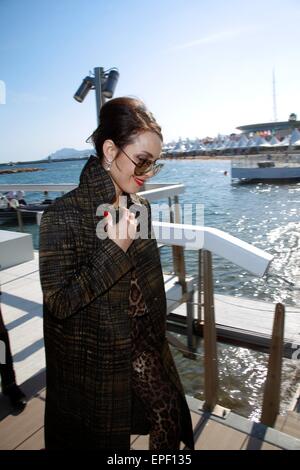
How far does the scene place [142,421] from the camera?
161 cm

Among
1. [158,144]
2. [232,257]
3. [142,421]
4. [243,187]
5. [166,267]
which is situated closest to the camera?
[158,144]

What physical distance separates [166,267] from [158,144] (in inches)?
376

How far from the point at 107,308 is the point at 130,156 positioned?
0.60 metres

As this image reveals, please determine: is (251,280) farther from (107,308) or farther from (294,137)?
(294,137)

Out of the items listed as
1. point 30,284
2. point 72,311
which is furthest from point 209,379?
point 30,284

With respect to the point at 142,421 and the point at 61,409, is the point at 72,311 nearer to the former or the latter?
the point at 61,409

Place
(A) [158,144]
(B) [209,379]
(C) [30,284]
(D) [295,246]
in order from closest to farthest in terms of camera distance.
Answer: (A) [158,144] → (B) [209,379] → (C) [30,284] → (D) [295,246]

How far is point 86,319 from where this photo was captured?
1.31 m

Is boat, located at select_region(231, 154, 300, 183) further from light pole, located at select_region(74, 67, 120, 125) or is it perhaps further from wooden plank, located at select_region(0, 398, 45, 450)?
wooden plank, located at select_region(0, 398, 45, 450)

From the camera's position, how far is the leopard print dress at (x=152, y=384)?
4.91 ft

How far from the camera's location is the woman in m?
1.22

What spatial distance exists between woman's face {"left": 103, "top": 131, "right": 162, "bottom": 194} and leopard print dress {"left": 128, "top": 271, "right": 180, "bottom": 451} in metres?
0.40

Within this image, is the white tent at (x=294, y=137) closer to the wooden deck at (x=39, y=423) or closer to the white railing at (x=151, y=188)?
the white railing at (x=151, y=188)

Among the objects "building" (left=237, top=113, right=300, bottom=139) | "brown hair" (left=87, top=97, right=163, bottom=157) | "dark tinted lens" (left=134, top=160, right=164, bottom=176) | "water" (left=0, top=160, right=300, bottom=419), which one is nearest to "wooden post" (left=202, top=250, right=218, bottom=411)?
"dark tinted lens" (left=134, top=160, right=164, bottom=176)
